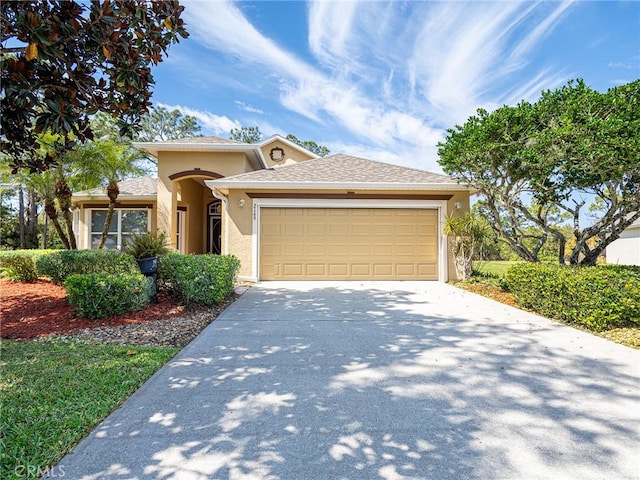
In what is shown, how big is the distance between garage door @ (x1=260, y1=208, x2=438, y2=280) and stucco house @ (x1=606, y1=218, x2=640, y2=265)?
13.0 m

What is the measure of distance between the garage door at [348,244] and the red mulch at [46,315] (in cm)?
398

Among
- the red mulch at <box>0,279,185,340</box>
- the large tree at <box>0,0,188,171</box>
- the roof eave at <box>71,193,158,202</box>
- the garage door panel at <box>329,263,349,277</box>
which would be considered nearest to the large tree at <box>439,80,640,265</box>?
the garage door panel at <box>329,263,349,277</box>

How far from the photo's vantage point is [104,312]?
5.91 meters

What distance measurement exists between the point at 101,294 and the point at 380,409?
5365 millimetres

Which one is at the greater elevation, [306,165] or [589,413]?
[306,165]

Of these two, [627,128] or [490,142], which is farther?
[490,142]

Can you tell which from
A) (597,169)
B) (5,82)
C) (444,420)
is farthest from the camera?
(597,169)

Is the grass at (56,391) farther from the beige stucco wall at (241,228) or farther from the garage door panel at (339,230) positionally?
the garage door panel at (339,230)

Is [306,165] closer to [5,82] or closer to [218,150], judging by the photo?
[218,150]

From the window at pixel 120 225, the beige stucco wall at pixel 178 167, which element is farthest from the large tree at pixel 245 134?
the beige stucco wall at pixel 178 167

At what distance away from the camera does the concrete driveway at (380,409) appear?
220 cm

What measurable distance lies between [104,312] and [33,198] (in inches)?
840

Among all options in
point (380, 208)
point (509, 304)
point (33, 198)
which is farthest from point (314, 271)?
point (33, 198)
